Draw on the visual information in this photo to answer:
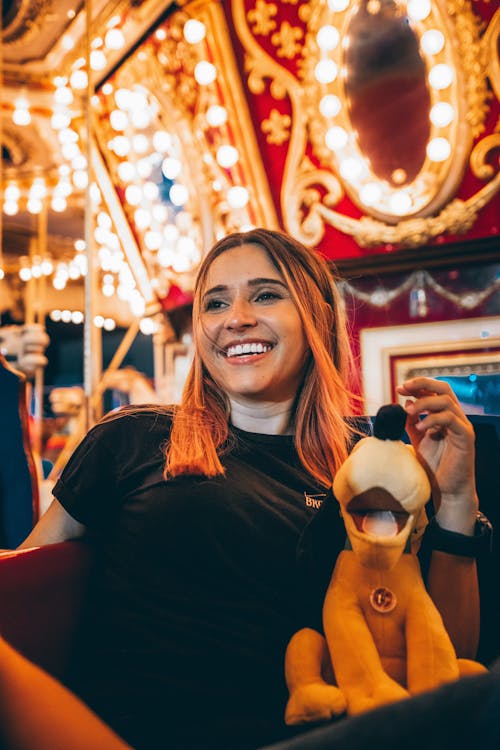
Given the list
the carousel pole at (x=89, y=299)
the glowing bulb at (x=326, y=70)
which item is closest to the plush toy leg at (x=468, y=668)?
the carousel pole at (x=89, y=299)

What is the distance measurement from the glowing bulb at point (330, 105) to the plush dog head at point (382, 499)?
226cm

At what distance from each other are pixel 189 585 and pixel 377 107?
2247mm

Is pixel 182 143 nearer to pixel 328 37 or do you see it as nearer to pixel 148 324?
pixel 328 37

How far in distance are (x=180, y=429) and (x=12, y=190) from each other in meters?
4.48

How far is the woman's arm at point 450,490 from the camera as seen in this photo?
→ 913 mm

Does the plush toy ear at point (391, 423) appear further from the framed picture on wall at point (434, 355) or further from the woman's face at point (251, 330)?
the framed picture on wall at point (434, 355)

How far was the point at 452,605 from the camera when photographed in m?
0.95

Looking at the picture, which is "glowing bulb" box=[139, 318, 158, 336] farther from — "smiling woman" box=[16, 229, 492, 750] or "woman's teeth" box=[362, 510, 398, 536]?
"woman's teeth" box=[362, 510, 398, 536]

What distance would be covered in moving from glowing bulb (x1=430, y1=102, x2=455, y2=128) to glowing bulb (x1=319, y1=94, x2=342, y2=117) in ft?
1.14

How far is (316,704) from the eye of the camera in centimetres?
77

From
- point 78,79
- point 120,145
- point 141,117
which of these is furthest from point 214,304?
point 78,79

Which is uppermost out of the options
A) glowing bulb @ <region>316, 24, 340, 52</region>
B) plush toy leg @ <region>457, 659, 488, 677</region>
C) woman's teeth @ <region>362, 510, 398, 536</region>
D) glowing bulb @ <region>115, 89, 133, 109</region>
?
glowing bulb @ <region>115, 89, 133, 109</region>

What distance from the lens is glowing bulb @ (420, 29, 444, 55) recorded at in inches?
102

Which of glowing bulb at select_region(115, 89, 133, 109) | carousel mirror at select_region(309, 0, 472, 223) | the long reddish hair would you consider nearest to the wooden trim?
carousel mirror at select_region(309, 0, 472, 223)
